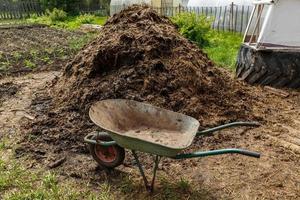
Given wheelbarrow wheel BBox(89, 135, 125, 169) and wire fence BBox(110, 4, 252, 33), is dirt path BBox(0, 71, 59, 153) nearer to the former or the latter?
wheelbarrow wheel BBox(89, 135, 125, 169)

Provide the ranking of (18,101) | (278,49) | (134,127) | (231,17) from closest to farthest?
1. (134,127)
2. (18,101)
3. (278,49)
4. (231,17)

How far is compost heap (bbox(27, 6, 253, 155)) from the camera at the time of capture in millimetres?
4844

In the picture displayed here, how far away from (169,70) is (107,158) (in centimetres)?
184

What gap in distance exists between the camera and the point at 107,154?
12.7 feet

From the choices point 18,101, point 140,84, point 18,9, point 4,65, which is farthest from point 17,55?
point 18,9

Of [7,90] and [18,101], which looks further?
[7,90]

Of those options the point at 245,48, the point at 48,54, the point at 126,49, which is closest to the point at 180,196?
the point at 126,49

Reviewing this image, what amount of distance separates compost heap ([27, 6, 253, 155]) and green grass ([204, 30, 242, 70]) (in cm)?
297

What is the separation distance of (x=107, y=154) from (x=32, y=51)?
8024 millimetres

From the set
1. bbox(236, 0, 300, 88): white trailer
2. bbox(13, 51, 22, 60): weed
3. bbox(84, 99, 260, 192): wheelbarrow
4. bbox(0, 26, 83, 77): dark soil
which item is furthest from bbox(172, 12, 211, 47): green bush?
bbox(84, 99, 260, 192): wheelbarrow

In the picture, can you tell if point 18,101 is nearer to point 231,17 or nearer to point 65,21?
point 231,17

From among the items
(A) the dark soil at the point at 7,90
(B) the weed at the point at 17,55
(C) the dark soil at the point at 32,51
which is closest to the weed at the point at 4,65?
(C) the dark soil at the point at 32,51

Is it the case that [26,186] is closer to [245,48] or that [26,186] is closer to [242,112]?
[242,112]

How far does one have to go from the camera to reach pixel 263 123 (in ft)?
16.7
